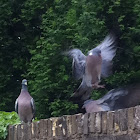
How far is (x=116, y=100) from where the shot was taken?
16.2ft

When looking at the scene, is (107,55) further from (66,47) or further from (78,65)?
(66,47)

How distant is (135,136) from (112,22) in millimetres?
5756

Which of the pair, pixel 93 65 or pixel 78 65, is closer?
pixel 93 65

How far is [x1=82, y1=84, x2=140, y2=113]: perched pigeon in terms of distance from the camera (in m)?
4.68

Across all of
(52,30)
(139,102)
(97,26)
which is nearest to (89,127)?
(139,102)

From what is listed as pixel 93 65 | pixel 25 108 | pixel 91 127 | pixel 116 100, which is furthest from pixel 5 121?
pixel 91 127

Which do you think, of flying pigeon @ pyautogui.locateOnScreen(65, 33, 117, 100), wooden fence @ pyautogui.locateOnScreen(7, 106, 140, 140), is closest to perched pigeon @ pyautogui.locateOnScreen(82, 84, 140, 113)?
flying pigeon @ pyautogui.locateOnScreen(65, 33, 117, 100)

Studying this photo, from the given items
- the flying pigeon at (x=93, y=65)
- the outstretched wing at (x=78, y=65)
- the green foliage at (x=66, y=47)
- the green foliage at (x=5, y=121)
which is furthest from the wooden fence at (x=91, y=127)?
the green foliage at (x=66, y=47)

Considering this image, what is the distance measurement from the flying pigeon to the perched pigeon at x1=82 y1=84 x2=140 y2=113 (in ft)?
0.99

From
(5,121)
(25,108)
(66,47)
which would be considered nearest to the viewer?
(5,121)

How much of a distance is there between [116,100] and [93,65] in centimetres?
64

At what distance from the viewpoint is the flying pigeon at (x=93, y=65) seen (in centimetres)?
540

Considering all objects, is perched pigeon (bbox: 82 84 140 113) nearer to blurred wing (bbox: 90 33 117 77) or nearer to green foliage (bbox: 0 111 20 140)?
blurred wing (bbox: 90 33 117 77)

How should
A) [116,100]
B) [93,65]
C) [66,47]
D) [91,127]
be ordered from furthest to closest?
[66,47] < [93,65] < [116,100] < [91,127]
